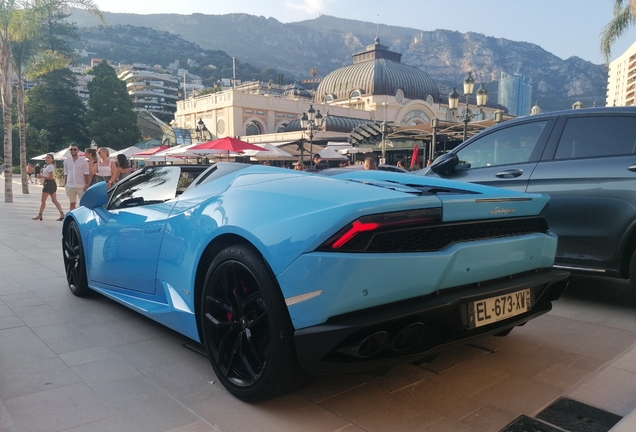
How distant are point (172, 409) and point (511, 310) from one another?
1.73 meters

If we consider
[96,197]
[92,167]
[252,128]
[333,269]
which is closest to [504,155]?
[333,269]

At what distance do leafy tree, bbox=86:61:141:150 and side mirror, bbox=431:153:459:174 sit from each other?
51.9m

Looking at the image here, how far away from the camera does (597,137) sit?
396 cm

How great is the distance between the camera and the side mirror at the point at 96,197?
12.7 ft

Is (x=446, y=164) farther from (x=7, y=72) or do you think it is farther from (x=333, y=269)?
(x=7, y=72)

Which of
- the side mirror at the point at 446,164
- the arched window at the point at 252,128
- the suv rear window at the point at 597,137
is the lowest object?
the side mirror at the point at 446,164

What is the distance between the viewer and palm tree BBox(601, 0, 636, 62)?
16125 millimetres

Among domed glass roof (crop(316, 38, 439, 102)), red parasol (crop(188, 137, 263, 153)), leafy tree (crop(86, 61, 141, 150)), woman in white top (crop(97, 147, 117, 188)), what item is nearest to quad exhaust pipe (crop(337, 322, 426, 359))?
woman in white top (crop(97, 147, 117, 188))

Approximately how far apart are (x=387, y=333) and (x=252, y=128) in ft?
177

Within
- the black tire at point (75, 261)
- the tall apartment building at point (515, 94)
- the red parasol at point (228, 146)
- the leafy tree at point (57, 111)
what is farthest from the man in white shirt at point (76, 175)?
the tall apartment building at point (515, 94)

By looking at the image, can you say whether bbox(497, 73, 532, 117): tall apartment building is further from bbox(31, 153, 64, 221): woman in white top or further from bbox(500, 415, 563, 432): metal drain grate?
bbox(500, 415, 563, 432): metal drain grate

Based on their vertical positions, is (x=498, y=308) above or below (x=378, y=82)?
below

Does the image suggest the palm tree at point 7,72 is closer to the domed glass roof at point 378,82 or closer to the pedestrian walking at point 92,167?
the pedestrian walking at point 92,167

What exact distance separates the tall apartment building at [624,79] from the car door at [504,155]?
320ft
